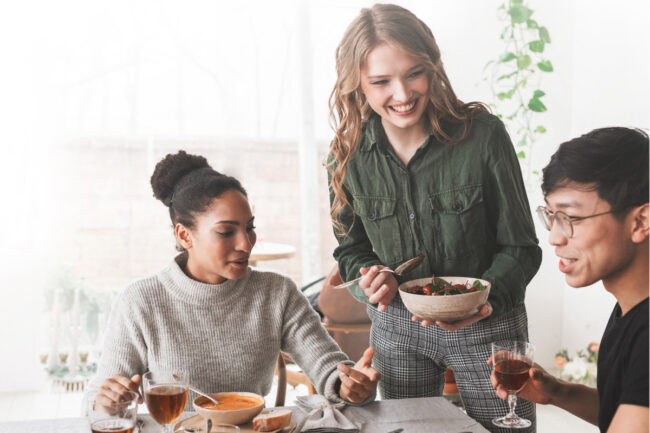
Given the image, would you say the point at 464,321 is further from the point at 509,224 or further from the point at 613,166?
the point at 613,166

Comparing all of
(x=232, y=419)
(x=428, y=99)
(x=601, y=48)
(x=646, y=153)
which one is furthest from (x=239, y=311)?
(x=601, y=48)

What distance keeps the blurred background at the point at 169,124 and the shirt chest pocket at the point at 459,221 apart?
2.41 meters

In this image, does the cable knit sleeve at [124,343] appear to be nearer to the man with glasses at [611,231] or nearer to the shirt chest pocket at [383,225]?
the shirt chest pocket at [383,225]

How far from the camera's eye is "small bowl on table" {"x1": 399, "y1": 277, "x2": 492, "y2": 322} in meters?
1.59

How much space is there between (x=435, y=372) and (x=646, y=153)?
864 millimetres

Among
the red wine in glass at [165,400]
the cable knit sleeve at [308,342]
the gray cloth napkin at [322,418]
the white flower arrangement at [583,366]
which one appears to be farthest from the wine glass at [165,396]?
the white flower arrangement at [583,366]

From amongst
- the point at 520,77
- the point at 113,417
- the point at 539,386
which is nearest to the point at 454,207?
the point at 539,386

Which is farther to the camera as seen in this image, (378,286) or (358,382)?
(378,286)

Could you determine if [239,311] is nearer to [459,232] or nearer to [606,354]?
[459,232]

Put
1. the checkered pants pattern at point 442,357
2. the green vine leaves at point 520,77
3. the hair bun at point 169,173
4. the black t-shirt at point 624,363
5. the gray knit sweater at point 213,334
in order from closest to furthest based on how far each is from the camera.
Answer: the black t-shirt at point 624,363 → the checkered pants pattern at point 442,357 → the gray knit sweater at point 213,334 → the hair bun at point 169,173 → the green vine leaves at point 520,77

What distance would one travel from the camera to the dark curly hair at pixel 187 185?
1936 mm

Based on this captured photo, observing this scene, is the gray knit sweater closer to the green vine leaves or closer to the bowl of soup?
the bowl of soup

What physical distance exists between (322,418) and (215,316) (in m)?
0.49

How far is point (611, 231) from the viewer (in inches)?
48.9
